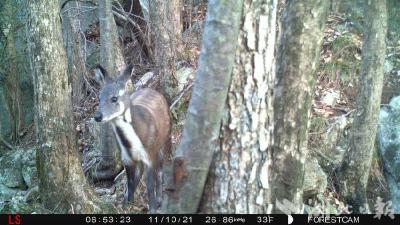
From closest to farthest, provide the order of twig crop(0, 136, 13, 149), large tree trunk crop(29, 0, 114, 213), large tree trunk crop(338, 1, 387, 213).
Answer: large tree trunk crop(29, 0, 114, 213)
large tree trunk crop(338, 1, 387, 213)
twig crop(0, 136, 13, 149)

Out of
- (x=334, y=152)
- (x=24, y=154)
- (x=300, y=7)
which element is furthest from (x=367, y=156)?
(x=24, y=154)

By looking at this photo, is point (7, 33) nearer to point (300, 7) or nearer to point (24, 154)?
point (24, 154)

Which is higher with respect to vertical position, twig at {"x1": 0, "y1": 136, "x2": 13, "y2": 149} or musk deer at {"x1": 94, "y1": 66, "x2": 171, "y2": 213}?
musk deer at {"x1": 94, "y1": 66, "x2": 171, "y2": 213}

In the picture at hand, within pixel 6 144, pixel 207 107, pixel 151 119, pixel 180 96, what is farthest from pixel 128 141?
pixel 6 144

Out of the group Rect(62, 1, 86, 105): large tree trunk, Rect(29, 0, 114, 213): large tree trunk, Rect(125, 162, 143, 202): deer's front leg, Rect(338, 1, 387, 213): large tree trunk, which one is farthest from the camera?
Rect(62, 1, 86, 105): large tree trunk

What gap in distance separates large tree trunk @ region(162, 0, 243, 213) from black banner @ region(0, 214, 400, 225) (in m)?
0.13

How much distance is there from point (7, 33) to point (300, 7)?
8009 millimetres

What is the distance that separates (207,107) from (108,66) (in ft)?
13.9

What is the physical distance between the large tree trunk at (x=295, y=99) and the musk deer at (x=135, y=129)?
2.08 metres

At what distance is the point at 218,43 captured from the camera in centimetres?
456

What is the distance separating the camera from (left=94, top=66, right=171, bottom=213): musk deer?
22.4 ft

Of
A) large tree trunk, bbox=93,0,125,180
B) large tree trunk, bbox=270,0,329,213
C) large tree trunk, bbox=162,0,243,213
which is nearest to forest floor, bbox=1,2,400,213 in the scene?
large tree trunk, bbox=93,0,125,180

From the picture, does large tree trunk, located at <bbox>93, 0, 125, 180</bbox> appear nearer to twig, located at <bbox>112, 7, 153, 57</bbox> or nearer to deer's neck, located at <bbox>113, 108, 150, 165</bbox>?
deer's neck, located at <bbox>113, 108, 150, 165</bbox>

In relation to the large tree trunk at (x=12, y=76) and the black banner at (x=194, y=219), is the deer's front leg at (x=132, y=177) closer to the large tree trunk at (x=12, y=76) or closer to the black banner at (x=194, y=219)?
the black banner at (x=194, y=219)
